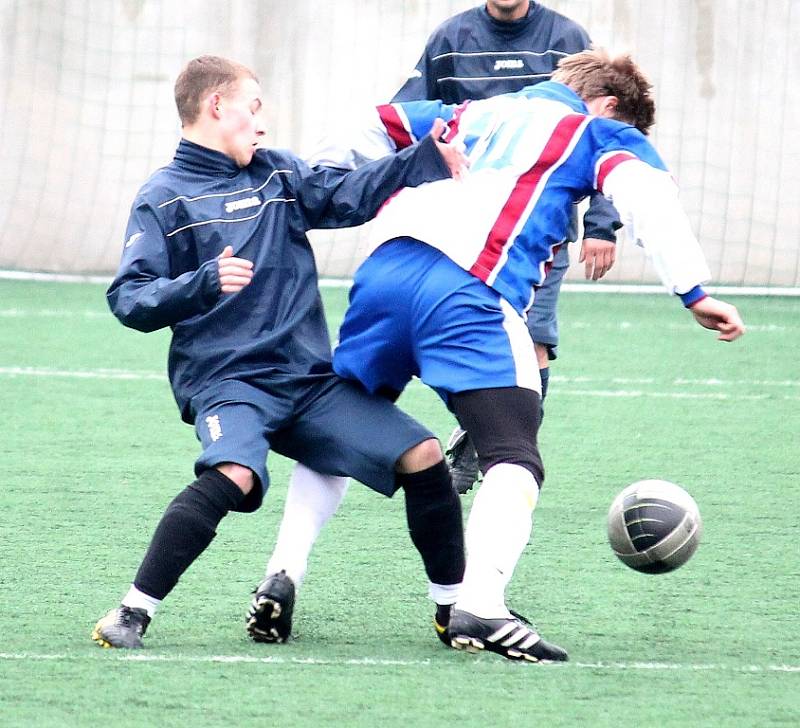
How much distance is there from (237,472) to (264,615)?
361mm

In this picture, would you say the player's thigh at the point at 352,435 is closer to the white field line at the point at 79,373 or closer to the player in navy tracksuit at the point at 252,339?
the player in navy tracksuit at the point at 252,339

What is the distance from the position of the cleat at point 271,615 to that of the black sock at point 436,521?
0.35 meters

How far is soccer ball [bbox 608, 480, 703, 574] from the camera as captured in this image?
411 cm

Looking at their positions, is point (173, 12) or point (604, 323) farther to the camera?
point (173, 12)

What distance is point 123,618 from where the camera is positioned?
3.80 metres

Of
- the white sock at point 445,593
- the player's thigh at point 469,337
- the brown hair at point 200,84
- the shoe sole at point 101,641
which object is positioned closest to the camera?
the shoe sole at point 101,641

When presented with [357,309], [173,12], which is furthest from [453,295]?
[173,12]

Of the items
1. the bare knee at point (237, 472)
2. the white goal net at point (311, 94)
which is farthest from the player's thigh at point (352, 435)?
the white goal net at point (311, 94)

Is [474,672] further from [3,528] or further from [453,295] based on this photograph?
[3,528]

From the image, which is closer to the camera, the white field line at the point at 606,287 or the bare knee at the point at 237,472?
the bare knee at the point at 237,472

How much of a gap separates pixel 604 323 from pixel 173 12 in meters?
4.95

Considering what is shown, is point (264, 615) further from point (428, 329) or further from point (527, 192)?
point (527, 192)

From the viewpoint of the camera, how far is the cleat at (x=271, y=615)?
3.95 metres

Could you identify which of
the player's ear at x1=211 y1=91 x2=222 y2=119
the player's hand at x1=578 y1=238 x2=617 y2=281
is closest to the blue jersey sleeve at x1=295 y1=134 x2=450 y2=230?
the player's ear at x1=211 y1=91 x2=222 y2=119
